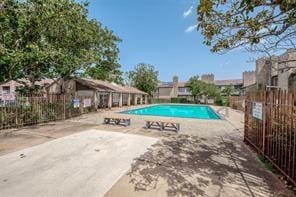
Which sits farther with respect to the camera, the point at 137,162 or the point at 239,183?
the point at 137,162

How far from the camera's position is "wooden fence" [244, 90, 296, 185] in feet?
14.6

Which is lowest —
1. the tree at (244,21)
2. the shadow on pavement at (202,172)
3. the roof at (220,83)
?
the shadow on pavement at (202,172)

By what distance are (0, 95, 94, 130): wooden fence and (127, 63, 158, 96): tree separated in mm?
30307

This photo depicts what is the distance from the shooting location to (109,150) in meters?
6.84

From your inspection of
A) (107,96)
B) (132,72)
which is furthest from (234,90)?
(107,96)

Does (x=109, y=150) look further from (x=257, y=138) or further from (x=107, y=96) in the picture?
(x=107, y=96)

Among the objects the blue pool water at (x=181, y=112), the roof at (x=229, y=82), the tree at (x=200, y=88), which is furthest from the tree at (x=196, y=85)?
the roof at (x=229, y=82)

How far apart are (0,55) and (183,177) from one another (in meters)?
9.17

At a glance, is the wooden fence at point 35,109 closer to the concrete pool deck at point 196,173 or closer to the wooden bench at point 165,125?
the concrete pool deck at point 196,173

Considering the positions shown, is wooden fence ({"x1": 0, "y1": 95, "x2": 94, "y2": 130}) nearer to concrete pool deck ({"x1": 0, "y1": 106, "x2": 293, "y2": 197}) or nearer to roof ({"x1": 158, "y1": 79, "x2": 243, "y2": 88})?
concrete pool deck ({"x1": 0, "y1": 106, "x2": 293, "y2": 197})

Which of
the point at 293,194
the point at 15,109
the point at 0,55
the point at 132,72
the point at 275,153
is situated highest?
the point at 132,72

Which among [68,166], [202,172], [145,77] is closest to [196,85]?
[145,77]

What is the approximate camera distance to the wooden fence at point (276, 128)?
445cm

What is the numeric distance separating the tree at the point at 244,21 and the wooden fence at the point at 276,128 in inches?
59.9
